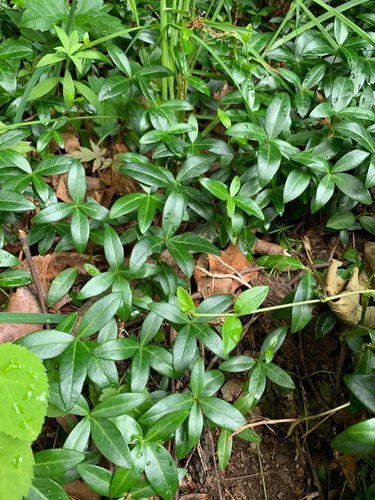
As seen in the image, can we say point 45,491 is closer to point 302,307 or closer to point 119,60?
point 302,307

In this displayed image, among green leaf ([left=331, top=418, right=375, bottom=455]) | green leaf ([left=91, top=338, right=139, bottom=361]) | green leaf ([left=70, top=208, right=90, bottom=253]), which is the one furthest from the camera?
green leaf ([left=70, top=208, right=90, bottom=253])

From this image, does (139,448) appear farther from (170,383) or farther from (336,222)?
(336,222)

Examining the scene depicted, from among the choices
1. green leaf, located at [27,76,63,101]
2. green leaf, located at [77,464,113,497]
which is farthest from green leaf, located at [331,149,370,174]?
green leaf, located at [77,464,113,497]

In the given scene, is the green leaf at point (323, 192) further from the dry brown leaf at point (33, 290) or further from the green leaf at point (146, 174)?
the dry brown leaf at point (33, 290)

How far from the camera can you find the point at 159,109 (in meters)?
1.68

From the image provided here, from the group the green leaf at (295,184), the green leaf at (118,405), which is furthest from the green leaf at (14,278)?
the green leaf at (295,184)

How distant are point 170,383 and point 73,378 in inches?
13.3

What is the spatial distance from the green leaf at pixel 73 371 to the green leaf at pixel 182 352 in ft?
0.76

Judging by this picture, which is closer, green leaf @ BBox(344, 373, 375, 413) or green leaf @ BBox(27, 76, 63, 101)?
green leaf @ BBox(344, 373, 375, 413)

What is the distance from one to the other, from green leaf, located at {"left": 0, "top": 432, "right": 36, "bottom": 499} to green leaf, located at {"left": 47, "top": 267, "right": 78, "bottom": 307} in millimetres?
548

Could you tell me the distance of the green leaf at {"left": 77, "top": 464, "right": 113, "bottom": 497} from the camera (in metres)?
1.19

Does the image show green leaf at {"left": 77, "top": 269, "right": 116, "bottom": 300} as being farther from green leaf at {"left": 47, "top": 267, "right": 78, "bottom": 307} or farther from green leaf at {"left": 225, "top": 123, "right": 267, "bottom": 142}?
green leaf at {"left": 225, "top": 123, "right": 267, "bottom": 142}

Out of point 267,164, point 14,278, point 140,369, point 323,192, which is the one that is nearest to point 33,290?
point 14,278

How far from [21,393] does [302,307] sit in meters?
0.84
